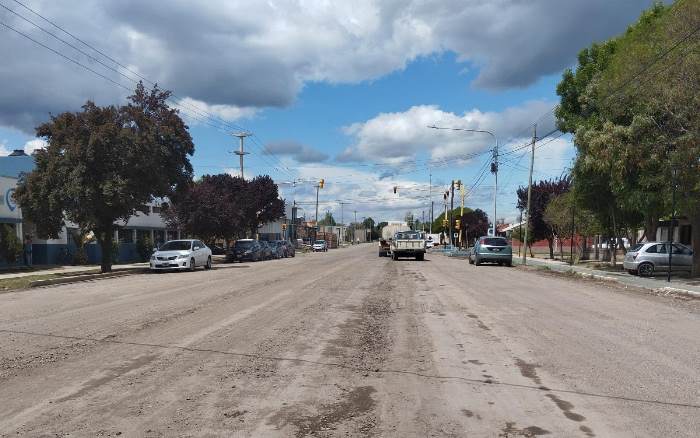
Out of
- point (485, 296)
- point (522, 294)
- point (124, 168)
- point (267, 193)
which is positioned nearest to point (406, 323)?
point (485, 296)

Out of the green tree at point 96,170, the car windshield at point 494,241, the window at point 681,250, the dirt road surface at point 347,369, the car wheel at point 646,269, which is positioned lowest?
the dirt road surface at point 347,369

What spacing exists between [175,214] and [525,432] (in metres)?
39.7

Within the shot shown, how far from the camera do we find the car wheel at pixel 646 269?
82.3 feet

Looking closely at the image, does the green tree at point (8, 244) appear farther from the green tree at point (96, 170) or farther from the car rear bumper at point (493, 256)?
the car rear bumper at point (493, 256)

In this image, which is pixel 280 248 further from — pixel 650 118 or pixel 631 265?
pixel 650 118

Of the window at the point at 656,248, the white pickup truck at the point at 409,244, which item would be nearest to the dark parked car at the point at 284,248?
the white pickup truck at the point at 409,244

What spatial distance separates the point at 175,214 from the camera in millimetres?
42156

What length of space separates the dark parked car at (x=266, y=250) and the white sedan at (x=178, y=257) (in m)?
15.5

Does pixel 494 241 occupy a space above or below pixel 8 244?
above

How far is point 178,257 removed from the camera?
2761 centimetres

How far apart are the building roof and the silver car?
34.4m

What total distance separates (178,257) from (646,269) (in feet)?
67.5

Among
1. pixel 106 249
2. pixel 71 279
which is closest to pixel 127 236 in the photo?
pixel 106 249

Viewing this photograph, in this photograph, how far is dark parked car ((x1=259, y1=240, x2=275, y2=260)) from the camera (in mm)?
44969
